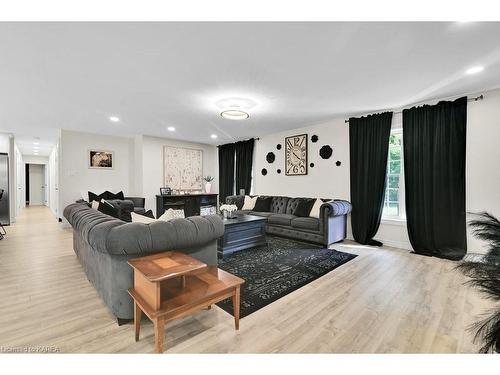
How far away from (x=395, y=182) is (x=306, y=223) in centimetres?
180

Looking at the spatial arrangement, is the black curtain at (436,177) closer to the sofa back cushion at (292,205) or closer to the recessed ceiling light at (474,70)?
the recessed ceiling light at (474,70)

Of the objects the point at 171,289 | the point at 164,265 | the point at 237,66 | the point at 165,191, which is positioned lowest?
the point at 171,289

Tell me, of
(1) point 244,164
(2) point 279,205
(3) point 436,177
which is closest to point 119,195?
(1) point 244,164

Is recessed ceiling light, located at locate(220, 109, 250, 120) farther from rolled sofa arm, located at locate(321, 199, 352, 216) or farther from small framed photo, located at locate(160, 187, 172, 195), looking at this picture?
small framed photo, located at locate(160, 187, 172, 195)

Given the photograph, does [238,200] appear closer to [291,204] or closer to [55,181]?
[291,204]

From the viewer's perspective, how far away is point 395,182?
428cm

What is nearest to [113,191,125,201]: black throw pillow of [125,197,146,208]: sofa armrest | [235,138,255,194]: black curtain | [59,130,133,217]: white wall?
[125,197,146,208]: sofa armrest

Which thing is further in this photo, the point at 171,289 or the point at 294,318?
the point at 294,318

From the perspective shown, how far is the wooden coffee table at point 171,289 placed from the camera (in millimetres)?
1477

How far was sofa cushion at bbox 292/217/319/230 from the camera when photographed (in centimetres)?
424

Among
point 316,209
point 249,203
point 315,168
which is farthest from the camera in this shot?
point 249,203

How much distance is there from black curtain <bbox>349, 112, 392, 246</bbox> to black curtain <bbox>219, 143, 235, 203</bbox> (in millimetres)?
3771

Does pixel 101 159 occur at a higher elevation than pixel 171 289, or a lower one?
higher

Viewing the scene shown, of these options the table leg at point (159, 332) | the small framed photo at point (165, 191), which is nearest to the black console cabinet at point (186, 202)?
the small framed photo at point (165, 191)
